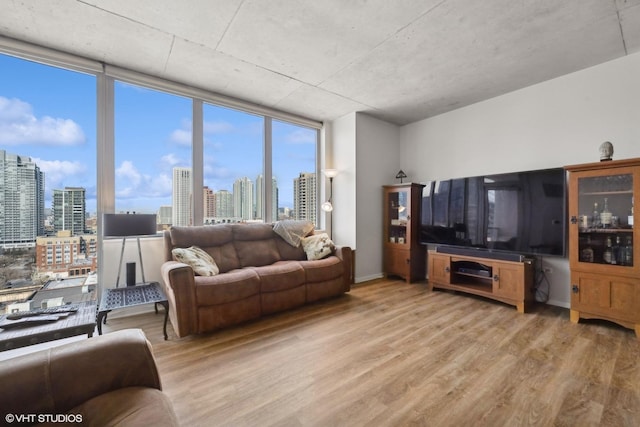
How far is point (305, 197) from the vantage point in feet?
15.0

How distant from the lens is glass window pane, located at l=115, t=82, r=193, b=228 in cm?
301

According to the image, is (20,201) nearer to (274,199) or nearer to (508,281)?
(274,199)

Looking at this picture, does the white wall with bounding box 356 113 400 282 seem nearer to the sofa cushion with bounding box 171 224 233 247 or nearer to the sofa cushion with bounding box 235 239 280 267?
the sofa cushion with bounding box 235 239 280 267

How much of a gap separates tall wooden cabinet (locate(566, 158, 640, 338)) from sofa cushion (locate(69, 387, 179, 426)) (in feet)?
11.6

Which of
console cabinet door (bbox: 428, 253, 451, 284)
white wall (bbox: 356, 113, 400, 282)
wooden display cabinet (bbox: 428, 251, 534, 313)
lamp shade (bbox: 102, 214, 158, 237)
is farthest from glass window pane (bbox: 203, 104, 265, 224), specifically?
wooden display cabinet (bbox: 428, 251, 534, 313)

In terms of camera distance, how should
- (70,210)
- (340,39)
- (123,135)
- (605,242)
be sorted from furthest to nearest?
1. (123,135)
2. (70,210)
3. (605,242)
4. (340,39)

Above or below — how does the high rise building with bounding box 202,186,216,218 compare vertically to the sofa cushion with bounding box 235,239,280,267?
above

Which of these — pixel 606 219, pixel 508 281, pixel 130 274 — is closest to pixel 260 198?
pixel 130 274

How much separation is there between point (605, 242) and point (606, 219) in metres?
0.22

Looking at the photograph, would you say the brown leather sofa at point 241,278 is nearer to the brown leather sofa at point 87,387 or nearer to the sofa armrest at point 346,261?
the sofa armrest at point 346,261

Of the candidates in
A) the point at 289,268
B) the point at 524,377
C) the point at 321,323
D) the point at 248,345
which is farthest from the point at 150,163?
the point at 524,377

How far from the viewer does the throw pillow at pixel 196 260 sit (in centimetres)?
268

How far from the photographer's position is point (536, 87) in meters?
3.26

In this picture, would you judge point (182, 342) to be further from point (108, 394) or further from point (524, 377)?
point (524, 377)
